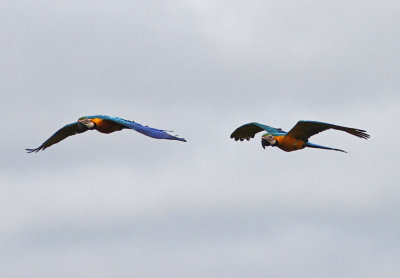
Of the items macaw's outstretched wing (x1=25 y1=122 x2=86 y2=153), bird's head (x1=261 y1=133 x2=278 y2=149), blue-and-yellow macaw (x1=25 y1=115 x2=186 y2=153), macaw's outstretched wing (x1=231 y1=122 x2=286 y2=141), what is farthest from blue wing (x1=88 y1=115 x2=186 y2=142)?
macaw's outstretched wing (x1=231 y1=122 x2=286 y2=141)

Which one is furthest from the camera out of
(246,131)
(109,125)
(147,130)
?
(246,131)

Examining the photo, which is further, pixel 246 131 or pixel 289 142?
pixel 246 131

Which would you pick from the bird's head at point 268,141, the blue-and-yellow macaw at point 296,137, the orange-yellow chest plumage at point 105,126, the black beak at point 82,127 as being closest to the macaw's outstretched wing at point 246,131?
the blue-and-yellow macaw at point 296,137

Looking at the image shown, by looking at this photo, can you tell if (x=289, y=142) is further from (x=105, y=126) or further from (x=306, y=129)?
(x=105, y=126)

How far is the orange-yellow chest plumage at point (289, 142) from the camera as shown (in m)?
46.8

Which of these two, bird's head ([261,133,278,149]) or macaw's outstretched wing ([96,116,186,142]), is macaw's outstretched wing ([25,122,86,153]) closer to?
macaw's outstretched wing ([96,116,186,142])

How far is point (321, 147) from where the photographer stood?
46938mm

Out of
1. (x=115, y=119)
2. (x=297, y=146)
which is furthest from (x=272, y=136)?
(x=115, y=119)

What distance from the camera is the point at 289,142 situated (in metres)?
46.8

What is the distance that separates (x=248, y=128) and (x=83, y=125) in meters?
12.7

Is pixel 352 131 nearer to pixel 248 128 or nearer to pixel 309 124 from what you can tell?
pixel 309 124

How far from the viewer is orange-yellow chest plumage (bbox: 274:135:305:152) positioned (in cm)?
4678

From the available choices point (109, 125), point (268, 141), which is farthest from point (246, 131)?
point (109, 125)

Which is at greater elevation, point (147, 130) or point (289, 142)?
point (289, 142)
